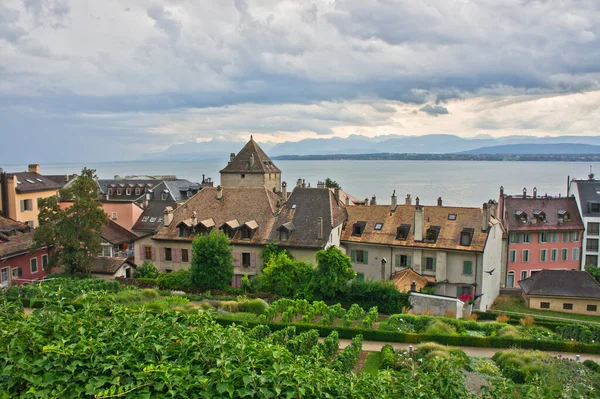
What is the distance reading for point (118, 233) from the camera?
49.1 meters

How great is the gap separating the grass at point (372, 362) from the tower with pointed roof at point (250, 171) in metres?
38.5

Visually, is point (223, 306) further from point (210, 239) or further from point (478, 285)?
point (478, 285)

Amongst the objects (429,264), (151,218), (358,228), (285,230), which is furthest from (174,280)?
(429,264)

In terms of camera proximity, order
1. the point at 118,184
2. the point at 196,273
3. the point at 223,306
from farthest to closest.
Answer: the point at 118,184 < the point at 196,273 < the point at 223,306

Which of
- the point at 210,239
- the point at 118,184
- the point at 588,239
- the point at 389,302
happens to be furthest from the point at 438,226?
the point at 118,184

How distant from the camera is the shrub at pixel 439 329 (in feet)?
83.6

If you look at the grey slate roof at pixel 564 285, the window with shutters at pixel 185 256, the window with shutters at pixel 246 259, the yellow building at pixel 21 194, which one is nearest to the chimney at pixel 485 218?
the grey slate roof at pixel 564 285

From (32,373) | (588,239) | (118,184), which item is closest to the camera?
(32,373)

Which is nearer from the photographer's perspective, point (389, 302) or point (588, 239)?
point (389, 302)

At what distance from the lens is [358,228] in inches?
1606

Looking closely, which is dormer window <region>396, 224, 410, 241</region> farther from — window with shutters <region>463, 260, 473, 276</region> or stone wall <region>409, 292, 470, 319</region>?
stone wall <region>409, 292, 470, 319</region>

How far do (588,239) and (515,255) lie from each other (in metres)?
10.4

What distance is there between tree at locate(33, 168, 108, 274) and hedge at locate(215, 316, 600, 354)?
16.2 meters

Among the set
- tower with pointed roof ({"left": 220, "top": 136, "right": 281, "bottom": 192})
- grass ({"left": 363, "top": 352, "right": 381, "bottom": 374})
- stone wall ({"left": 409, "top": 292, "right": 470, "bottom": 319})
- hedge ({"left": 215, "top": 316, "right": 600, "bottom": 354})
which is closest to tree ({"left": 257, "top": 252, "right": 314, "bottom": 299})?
stone wall ({"left": 409, "top": 292, "right": 470, "bottom": 319})
